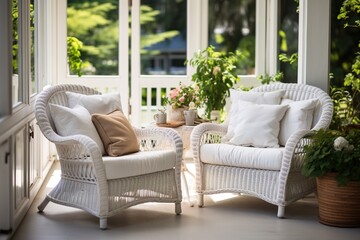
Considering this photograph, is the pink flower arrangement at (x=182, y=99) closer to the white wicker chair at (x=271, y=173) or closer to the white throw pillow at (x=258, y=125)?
the white wicker chair at (x=271, y=173)

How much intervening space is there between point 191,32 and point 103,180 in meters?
3.66

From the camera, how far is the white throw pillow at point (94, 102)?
5.65 m

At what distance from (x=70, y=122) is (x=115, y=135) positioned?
0.34 meters

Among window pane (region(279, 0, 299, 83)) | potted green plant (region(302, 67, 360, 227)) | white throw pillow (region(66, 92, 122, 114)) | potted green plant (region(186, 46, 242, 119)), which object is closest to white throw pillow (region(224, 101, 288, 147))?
potted green plant (region(302, 67, 360, 227))

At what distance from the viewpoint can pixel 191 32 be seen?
8336 millimetres

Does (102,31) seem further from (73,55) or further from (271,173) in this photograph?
(271,173)

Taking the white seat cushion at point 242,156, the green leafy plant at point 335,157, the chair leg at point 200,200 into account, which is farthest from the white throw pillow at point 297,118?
the chair leg at point 200,200

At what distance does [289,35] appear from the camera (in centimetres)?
772

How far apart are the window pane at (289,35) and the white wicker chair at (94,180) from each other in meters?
2.38

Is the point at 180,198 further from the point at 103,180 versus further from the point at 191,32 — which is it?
the point at 191,32

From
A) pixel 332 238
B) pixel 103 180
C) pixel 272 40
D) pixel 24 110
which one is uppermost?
pixel 272 40

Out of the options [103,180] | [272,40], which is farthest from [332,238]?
[272,40]

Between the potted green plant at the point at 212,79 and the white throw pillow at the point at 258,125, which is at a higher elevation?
the potted green plant at the point at 212,79

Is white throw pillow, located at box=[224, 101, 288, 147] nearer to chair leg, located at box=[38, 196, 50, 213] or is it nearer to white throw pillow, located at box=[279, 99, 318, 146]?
white throw pillow, located at box=[279, 99, 318, 146]
